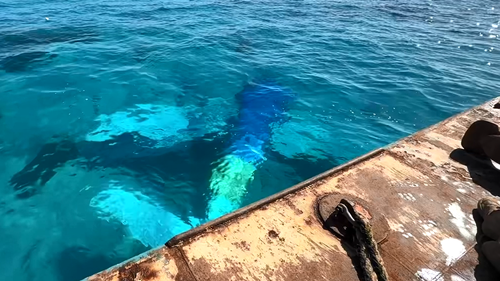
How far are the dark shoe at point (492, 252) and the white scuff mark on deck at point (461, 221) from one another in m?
0.29

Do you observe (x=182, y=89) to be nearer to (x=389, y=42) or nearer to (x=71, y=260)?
(x=71, y=260)

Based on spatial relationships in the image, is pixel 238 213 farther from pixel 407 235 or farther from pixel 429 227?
pixel 429 227

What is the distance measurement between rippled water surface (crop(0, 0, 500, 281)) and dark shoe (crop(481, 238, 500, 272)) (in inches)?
149

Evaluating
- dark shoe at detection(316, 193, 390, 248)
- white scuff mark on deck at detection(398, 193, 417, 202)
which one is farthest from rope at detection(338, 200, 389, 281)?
white scuff mark on deck at detection(398, 193, 417, 202)

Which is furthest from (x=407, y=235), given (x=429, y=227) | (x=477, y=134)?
(x=477, y=134)

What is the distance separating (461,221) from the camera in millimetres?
3180

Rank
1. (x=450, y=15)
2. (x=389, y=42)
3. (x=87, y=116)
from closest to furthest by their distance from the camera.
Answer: (x=87, y=116) < (x=389, y=42) < (x=450, y=15)

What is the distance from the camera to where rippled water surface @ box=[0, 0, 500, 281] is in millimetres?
5477

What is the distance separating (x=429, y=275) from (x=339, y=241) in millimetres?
778

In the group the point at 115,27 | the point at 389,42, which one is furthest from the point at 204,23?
the point at 389,42

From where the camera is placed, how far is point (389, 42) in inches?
534

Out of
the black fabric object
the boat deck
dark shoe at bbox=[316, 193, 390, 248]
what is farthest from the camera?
the black fabric object

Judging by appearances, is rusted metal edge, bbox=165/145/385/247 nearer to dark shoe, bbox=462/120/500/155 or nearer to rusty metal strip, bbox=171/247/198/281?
rusty metal strip, bbox=171/247/198/281

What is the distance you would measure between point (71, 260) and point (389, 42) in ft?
46.4
